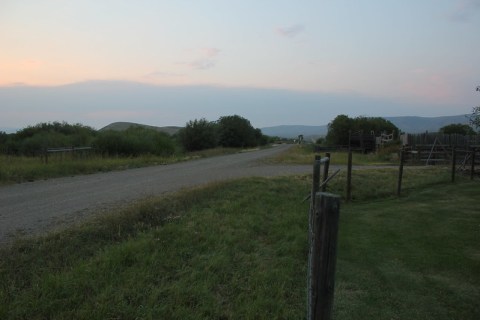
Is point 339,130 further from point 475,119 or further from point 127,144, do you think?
point 475,119

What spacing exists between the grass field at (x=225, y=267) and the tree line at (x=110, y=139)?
54.7 feet

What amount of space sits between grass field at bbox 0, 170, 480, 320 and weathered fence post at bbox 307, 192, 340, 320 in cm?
194

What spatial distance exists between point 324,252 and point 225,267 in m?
3.56

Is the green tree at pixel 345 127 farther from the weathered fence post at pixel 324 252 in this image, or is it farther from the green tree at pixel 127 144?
the weathered fence post at pixel 324 252

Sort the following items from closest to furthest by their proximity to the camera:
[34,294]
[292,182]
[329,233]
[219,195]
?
[329,233] → [34,294] → [219,195] → [292,182]

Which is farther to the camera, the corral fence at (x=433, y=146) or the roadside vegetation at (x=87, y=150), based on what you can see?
the corral fence at (x=433, y=146)

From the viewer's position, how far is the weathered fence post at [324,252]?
120 inches

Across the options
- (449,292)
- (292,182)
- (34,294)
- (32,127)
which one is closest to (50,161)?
(292,182)

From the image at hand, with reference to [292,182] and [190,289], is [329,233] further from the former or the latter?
[292,182]

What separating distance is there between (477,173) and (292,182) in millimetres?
10848

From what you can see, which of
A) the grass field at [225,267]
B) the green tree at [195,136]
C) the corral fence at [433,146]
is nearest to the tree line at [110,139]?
the green tree at [195,136]

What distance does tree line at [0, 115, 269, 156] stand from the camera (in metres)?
33.8

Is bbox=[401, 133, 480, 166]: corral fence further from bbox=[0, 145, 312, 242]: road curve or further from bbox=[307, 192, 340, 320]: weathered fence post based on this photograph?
bbox=[307, 192, 340, 320]: weathered fence post

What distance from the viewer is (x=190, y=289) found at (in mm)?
5527
